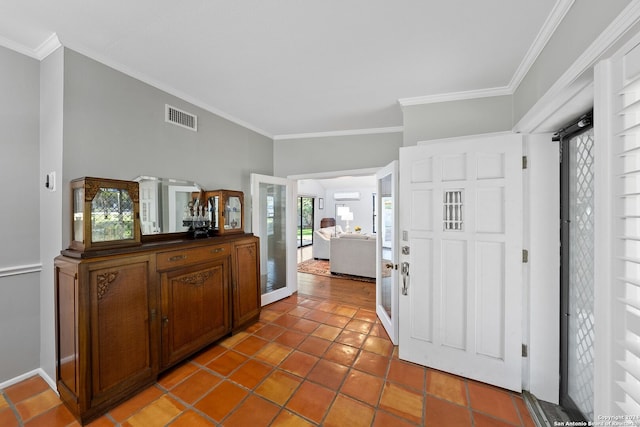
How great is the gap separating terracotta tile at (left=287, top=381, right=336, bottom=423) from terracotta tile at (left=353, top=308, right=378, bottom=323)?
1.29 metres

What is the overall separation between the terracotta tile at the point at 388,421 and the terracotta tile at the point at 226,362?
3.99 feet

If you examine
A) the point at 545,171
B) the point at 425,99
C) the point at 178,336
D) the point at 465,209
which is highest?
the point at 425,99

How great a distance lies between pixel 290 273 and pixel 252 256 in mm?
1194

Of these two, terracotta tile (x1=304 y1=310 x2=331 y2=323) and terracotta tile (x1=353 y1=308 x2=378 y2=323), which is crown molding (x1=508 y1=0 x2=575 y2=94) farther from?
terracotta tile (x1=304 y1=310 x2=331 y2=323)

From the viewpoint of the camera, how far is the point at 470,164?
1956mm

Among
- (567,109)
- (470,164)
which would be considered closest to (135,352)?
(470,164)

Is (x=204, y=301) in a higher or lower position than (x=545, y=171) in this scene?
lower

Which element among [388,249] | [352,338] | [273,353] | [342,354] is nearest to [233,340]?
[273,353]

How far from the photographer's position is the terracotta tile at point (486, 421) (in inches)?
60.9

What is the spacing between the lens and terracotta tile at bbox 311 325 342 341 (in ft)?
8.56

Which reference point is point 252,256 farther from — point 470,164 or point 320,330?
point 470,164

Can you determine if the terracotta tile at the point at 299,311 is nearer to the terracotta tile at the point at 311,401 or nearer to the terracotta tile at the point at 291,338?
the terracotta tile at the point at 291,338

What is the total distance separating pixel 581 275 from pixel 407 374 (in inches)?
56.1

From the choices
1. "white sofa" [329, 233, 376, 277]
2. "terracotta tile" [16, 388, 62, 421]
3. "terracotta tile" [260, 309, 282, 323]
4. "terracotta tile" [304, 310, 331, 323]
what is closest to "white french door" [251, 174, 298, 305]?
"terracotta tile" [260, 309, 282, 323]
